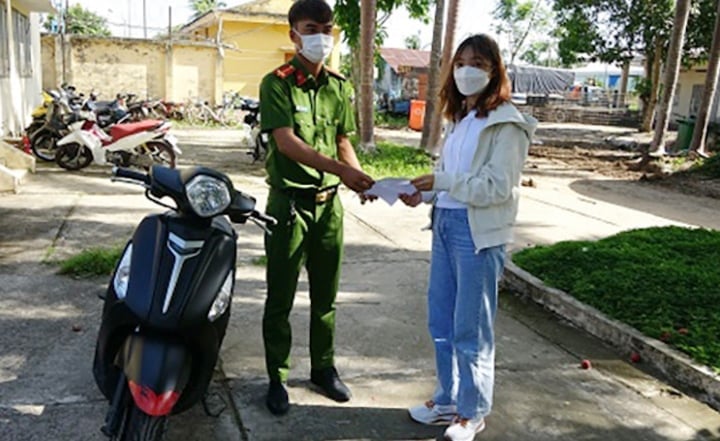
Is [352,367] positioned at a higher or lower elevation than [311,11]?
lower

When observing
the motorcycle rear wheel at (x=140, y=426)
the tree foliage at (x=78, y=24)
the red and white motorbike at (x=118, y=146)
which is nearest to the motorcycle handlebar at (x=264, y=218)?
the motorcycle rear wheel at (x=140, y=426)

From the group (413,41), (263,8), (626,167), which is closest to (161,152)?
(626,167)

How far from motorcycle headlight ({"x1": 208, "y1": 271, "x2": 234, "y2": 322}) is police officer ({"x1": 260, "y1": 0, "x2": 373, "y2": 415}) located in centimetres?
41

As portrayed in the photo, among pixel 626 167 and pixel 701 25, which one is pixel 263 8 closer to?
pixel 701 25

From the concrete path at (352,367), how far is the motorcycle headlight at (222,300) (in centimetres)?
65

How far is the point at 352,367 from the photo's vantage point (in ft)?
11.6

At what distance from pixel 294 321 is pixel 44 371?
148cm

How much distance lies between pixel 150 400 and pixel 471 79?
5.57ft

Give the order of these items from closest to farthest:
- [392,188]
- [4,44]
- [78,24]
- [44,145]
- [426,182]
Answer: [426,182] < [392,188] < [44,145] < [4,44] < [78,24]

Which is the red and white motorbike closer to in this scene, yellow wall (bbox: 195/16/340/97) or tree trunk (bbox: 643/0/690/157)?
tree trunk (bbox: 643/0/690/157)

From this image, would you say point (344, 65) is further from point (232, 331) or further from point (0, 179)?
point (232, 331)

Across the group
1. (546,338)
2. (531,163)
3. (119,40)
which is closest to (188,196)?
(546,338)

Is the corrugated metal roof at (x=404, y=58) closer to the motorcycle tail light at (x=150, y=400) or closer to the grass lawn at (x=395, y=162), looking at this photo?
the grass lawn at (x=395, y=162)

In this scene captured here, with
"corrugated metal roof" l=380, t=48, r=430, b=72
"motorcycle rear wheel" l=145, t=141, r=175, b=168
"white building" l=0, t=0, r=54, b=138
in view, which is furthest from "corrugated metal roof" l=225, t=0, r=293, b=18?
"motorcycle rear wheel" l=145, t=141, r=175, b=168
